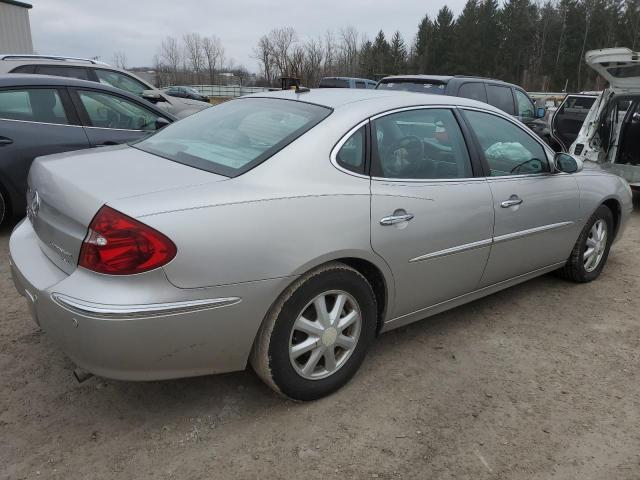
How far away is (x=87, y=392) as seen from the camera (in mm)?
2643

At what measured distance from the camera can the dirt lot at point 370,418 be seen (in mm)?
2225

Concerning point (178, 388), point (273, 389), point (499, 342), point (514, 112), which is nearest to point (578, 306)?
point (499, 342)

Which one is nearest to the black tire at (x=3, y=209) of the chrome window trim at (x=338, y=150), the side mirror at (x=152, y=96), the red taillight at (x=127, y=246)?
the side mirror at (x=152, y=96)

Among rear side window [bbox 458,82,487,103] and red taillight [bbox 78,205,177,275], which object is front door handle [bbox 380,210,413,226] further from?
rear side window [bbox 458,82,487,103]

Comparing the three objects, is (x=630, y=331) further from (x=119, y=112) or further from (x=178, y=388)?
(x=119, y=112)

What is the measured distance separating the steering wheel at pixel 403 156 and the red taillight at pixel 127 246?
1.27m

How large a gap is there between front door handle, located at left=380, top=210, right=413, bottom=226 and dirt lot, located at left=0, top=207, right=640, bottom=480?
0.89 m

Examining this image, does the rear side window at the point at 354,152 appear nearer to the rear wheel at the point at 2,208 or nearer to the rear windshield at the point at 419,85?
the rear wheel at the point at 2,208

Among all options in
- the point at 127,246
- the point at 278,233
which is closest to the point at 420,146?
the point at 278,233

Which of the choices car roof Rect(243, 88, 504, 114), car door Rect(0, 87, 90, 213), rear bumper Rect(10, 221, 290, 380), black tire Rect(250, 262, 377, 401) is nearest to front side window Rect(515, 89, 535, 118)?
car roof Rect(243, 88, 504, 114)

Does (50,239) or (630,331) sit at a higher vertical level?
(50,239)

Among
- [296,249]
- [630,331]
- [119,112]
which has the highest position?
[119,112]

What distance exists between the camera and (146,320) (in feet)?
6.59

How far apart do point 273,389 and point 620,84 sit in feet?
22.0
